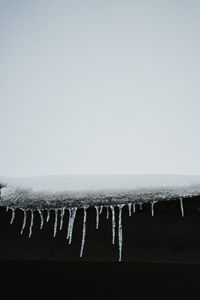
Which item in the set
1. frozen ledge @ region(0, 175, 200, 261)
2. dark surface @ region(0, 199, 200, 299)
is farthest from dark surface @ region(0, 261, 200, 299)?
frozen ledge @ region(0, 175, 200, 261)

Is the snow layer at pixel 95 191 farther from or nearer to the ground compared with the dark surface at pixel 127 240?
farther from the ground

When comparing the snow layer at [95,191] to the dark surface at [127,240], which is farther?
the dark surface at [127,240]

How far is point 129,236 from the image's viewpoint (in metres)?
1.81

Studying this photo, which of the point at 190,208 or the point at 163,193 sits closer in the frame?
the point at 163,193

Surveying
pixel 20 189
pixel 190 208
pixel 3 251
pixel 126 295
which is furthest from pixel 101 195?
pixel 126 295

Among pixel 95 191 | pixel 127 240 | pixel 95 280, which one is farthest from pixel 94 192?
pixel 95 280

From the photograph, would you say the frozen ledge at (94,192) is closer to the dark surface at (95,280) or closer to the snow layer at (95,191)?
the snow layer at (95,191)

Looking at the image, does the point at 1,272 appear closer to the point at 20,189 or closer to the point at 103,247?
the point at 103,247

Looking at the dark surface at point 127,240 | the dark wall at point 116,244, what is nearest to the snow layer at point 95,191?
the dark surface at point 127,240

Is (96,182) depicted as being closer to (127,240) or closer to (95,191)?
(95,191)

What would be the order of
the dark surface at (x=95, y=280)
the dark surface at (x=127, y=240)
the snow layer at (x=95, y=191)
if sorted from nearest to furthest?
the snow layer at (x=95, y=191), the dark surface at (x=127, y=240), the dark surface at (x=95, y=280)

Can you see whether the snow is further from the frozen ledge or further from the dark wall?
the dark wall

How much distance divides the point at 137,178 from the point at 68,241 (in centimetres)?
77

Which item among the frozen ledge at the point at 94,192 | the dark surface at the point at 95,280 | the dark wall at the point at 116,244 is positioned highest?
the frozen ledge at the point at 94,192
